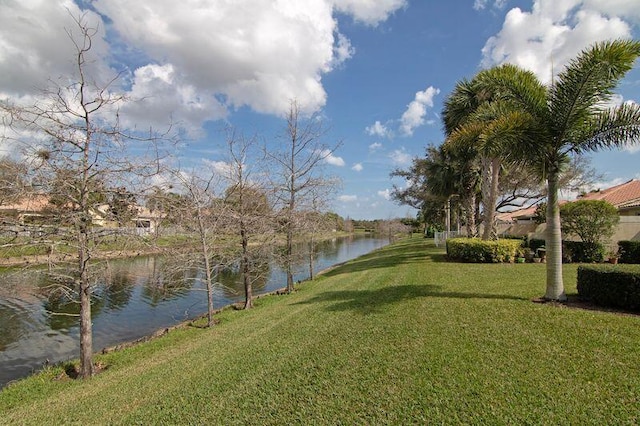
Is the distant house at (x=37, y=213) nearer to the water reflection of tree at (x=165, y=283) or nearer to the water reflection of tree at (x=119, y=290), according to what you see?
the water reflection of tree at (x=165, y=283)

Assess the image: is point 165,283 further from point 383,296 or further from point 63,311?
point 383,296

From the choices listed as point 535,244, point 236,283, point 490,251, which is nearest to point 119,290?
point 236,283

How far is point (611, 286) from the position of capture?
21.1 ft

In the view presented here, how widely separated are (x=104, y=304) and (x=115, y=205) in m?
10.8

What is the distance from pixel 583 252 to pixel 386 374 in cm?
1339

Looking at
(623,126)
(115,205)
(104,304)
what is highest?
(623,126)

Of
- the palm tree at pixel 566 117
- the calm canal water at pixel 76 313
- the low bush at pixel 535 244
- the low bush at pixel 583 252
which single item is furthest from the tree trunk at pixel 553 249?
the low bush at pixel 535 244

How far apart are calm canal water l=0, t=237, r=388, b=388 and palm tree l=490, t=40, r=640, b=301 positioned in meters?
9.17

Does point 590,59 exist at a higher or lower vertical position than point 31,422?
higher

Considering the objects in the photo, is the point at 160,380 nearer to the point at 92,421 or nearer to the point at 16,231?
the point at 92,421

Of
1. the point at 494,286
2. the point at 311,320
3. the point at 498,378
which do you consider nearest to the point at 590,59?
the point at 494,286

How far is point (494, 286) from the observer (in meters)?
9.04

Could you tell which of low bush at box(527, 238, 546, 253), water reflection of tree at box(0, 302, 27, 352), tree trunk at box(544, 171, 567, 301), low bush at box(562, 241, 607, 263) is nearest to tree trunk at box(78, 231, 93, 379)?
water reflection of tree at box(0, 302, 27, 352)

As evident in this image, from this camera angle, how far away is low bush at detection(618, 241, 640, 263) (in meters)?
13.2
